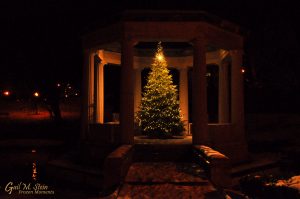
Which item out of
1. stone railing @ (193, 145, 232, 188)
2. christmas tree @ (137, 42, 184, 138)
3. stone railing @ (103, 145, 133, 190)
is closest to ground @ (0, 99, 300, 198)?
stone railing @ (103, 145, 133, 190)

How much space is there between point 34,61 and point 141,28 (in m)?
21.8

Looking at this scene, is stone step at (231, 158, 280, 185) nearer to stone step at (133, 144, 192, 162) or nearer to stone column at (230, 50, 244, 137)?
stone column at (230, 50, 244, 137)

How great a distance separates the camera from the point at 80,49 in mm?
31250

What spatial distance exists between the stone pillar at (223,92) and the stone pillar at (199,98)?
4.67 metres

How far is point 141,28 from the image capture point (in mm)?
13000

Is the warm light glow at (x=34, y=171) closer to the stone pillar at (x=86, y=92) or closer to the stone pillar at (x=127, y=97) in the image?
the stone pillar at (x=86, y=92)

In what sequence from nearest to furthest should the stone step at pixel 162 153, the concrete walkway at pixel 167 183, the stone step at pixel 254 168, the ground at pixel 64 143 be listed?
the concrete walkway at pixel 167 183
the ground at pixel 64 143
the stone step at pixel 162 153
the stone step at pixel 254 168

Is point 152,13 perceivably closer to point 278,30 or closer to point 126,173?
point 126,173

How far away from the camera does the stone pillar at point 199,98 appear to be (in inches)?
504

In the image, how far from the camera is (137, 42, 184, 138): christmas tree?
51.0 ft

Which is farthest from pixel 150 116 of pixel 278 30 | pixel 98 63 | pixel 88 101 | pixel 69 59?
pixel 69 59

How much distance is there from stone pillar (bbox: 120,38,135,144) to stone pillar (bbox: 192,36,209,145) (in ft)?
7.35

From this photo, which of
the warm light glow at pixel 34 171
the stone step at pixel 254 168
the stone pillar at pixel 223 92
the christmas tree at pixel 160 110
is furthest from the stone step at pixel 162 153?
the stone pillar at pixel 223 92

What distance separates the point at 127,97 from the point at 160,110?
3035 mm
